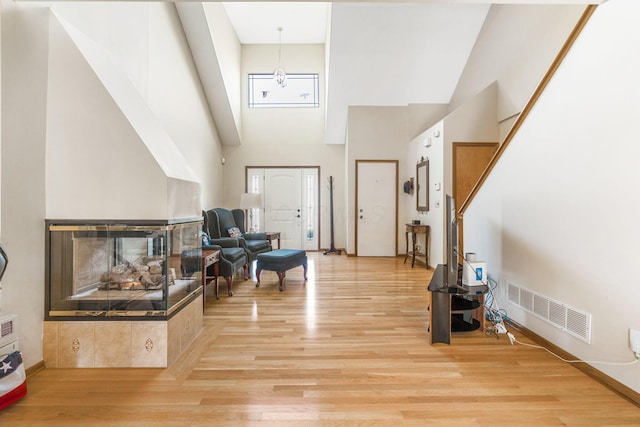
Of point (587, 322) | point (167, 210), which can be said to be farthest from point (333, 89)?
point (587, 322)

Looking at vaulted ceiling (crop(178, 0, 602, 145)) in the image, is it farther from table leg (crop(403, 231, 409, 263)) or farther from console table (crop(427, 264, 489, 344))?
console table (crop(427, 264, 489, 344))


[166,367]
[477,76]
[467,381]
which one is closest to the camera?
[467,381]

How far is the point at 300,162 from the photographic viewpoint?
750cm

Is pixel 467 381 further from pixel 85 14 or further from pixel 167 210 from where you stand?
pixel 85 14

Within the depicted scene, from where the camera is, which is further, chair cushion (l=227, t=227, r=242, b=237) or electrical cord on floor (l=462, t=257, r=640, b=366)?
chair cushion (l=227, t=227, r=242, b=237)

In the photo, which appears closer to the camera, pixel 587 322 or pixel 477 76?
pixel 587 322

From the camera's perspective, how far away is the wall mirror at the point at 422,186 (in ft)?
18.9

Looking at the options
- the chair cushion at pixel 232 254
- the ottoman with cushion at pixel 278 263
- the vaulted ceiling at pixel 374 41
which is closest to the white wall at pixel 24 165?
the chair cushion at pixel 232 254

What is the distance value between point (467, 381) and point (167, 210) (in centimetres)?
225

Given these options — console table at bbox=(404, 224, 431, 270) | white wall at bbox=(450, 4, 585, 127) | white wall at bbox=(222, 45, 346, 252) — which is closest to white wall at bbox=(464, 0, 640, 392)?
white wall at bbox=(450, 4, 585, 127)

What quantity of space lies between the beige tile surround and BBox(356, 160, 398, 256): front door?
4.99m

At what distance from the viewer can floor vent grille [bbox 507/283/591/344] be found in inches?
82.8

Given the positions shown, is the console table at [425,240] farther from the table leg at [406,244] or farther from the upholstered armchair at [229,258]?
the upholstered armchair at [229,258]

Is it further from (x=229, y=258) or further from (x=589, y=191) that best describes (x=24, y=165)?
(x=589, y=191)
